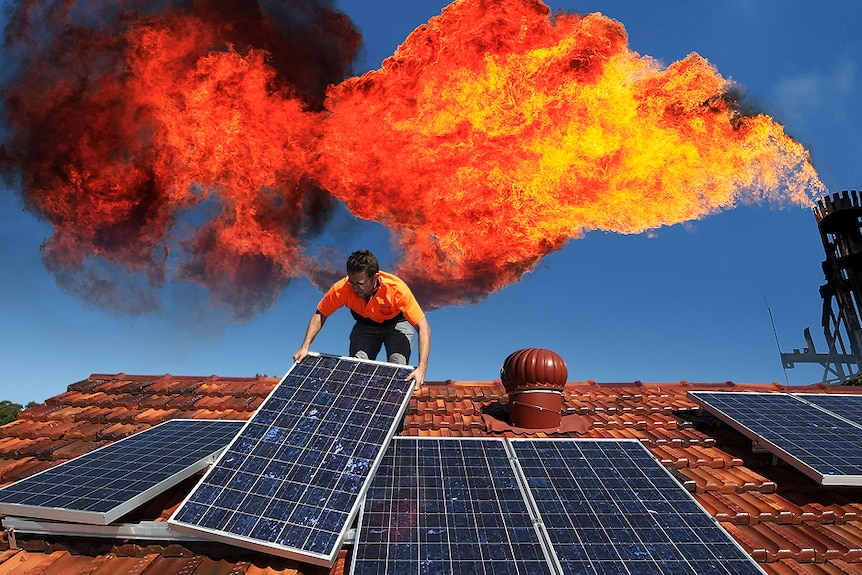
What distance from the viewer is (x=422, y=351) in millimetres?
6688

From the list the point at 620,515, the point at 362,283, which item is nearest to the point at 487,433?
the point at 620,515

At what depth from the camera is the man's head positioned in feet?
21.7

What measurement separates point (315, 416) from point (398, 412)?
98cm

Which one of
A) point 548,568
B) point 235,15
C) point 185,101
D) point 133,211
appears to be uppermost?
point 235,15

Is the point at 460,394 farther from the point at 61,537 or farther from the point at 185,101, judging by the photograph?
the point at 185,101

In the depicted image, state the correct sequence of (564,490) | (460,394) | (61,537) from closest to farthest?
1. (61,537)
2. (564,490)
3. (460,394)

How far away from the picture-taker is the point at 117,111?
23.8 meters

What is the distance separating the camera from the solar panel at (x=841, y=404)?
7.71 m

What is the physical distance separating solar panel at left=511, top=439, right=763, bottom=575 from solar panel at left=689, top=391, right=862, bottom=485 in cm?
186

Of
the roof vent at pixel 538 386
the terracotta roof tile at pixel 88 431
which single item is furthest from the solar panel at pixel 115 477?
the roof vent at pixel 538 386

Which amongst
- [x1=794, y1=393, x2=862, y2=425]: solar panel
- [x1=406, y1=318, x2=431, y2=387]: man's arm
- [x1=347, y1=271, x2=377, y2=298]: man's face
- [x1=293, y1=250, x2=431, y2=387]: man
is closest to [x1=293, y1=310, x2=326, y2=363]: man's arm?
[x1=293, y1=250, x2=431, y2=387]: man

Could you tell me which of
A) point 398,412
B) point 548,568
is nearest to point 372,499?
point 398,412

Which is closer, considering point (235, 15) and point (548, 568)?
point (548, 568)

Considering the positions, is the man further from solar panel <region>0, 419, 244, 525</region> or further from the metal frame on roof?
solar panel <region>0, 419, 244, 525</region>
